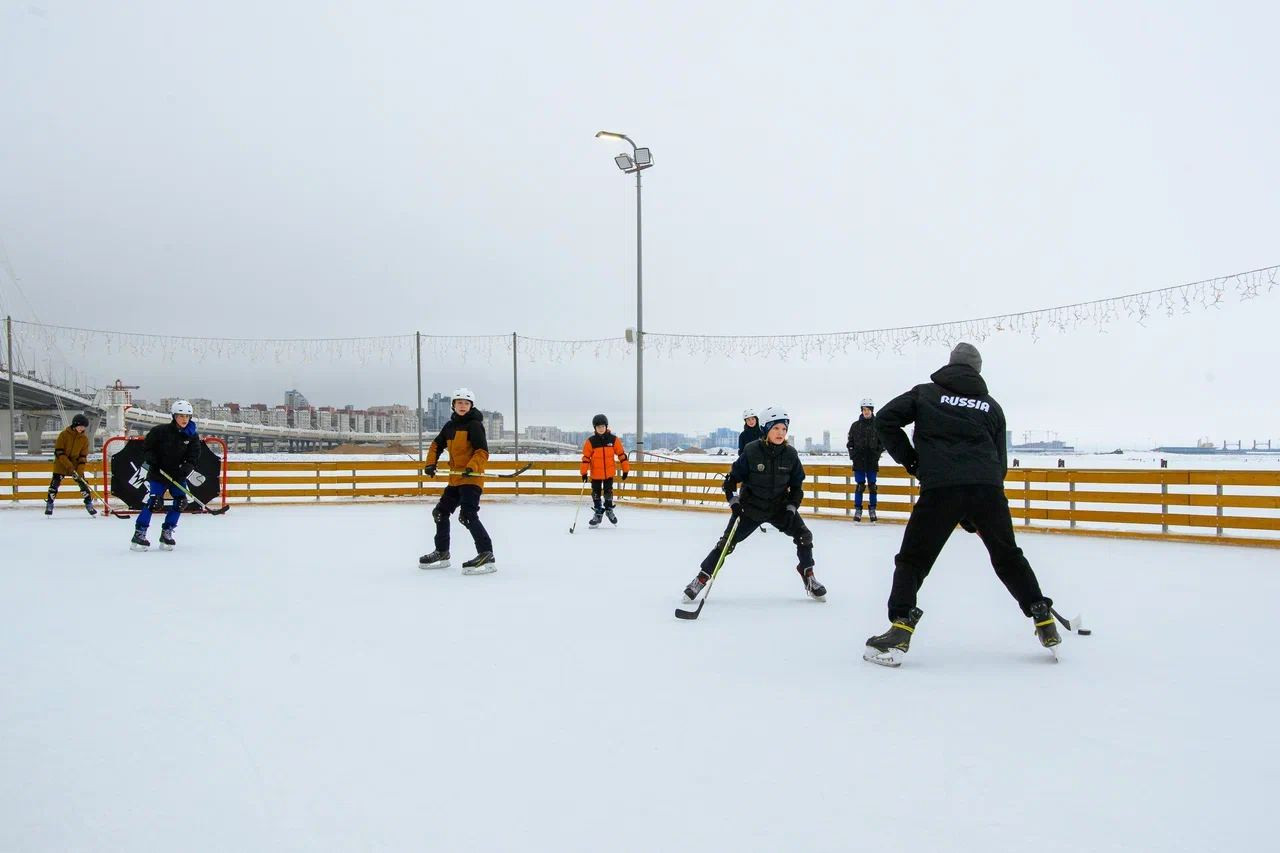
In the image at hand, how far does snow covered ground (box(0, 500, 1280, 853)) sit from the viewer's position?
252 centimetres

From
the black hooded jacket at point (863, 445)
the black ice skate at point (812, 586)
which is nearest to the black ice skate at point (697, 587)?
the black ice skate at point (812, 586)

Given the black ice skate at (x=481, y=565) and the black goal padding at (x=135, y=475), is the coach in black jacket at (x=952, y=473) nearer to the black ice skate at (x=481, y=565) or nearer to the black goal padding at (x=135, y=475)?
the black ice skate at (x=481, y=565)

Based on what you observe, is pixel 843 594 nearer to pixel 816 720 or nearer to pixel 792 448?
pixel 792 448

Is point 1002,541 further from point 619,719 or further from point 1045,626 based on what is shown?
point 619,719

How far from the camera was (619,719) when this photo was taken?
11.5ft

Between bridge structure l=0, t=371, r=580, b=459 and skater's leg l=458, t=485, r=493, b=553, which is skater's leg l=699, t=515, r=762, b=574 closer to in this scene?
skater's leg l=458, t=485, r=493, b=553

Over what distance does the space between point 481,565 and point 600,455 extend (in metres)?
4.82

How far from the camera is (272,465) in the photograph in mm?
17344

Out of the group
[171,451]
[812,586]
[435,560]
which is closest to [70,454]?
[171,451]

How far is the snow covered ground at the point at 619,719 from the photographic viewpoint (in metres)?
2.52

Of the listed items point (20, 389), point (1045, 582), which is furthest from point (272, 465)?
point (20, 389)

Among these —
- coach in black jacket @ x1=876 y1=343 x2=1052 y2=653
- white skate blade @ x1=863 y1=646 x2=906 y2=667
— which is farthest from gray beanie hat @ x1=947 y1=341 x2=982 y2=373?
white skate blade @ x1=863 y1=646 x2=906 y2=667

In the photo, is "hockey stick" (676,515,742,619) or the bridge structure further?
the bridge structure

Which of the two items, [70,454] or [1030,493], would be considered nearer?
[1030,493]
